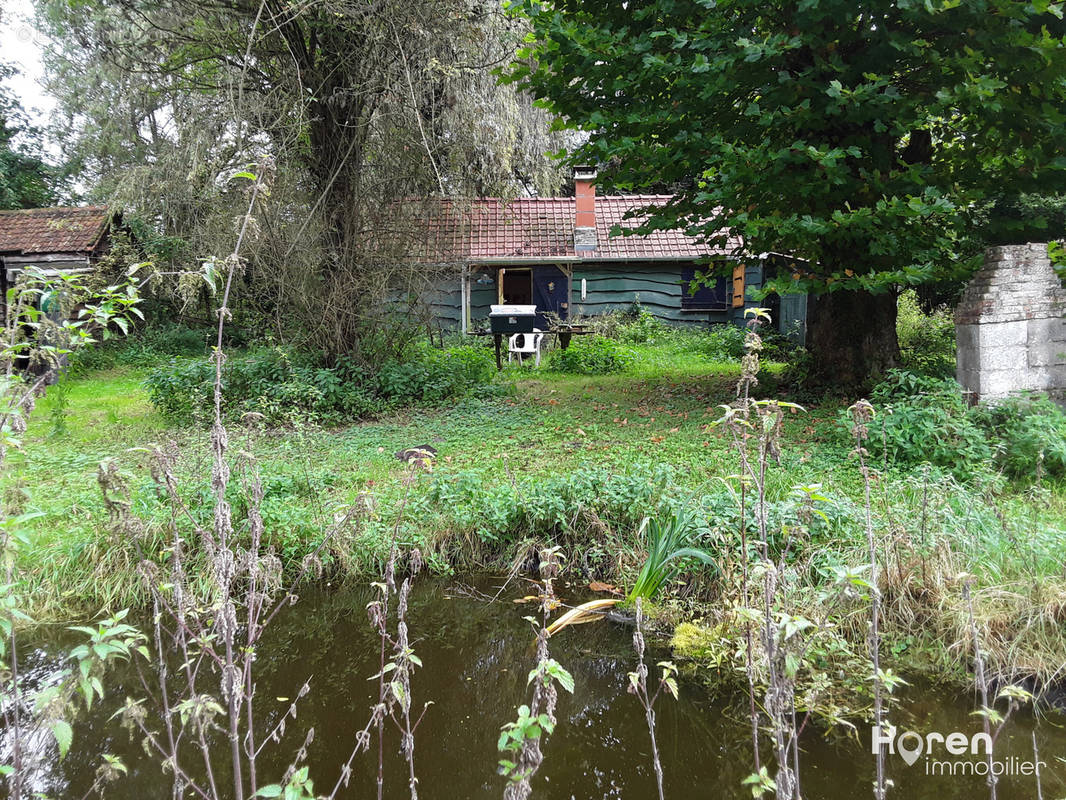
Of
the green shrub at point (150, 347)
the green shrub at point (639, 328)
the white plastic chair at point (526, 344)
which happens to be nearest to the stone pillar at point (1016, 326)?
the white plastic chair at point (526, 344)

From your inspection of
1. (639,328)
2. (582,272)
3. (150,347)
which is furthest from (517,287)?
(150,347)

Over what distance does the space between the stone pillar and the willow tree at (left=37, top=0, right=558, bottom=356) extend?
19.7 ft

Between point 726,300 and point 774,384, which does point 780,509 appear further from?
point 726,300

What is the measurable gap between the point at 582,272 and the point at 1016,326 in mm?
11467

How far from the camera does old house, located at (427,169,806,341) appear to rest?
53.9 ft

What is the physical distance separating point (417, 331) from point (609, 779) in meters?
8.10

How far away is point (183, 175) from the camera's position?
8969 mm

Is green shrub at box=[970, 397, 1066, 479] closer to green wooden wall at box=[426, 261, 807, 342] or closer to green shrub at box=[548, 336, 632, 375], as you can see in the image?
green shrub at box=[548, 336, 632, 375]

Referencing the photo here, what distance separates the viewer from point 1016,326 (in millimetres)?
6281

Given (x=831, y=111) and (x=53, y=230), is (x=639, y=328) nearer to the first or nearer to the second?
(x=831, y=111)

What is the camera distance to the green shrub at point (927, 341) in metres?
7.53

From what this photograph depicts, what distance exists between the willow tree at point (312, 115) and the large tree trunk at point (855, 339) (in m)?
4.86

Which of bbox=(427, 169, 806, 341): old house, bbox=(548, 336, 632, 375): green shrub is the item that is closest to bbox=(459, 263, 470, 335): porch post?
bbox=(427, 169, 806, 341): old house

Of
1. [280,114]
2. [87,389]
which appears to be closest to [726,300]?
[280,114]
